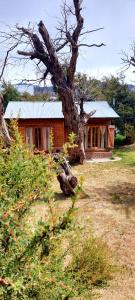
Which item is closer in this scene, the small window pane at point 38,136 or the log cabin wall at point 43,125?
the log cabin wall at point 43,125

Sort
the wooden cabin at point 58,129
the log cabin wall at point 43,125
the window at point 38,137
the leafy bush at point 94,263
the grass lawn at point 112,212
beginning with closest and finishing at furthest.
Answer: the leafy bush at point 94,263, the grass lawn at point 112,212, the wooden cabin at point 58,129, the log cabin wall at point 43,125, the window at point 38,137

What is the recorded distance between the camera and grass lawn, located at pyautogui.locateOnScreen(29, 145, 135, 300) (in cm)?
627

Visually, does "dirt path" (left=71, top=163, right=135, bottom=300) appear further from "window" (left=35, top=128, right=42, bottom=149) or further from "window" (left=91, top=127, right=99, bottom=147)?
"window" (left=35, top=128, right=42, bottom=149)

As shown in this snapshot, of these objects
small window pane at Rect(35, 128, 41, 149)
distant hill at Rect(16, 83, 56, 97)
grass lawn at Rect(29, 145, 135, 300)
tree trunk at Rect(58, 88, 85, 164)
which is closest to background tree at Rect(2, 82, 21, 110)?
distant hill at Rect(16, 83, 56, 97)

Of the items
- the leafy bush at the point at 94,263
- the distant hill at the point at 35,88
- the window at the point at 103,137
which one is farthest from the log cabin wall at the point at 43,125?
the leafy bush at the point at 94,263

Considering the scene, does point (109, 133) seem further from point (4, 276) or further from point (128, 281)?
point (4, 276)

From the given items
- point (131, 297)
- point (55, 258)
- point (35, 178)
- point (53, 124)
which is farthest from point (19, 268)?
point (53, 124)

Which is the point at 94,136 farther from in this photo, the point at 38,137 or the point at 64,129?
the point at 38,137

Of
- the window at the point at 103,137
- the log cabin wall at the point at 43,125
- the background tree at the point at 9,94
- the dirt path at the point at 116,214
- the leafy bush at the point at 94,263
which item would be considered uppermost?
the background tree at the point at 9,94

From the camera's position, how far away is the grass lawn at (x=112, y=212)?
6.27 m

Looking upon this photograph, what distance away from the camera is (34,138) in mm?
22750

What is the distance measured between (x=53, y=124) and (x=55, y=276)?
19.9 meters

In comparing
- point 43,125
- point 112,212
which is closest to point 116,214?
point 112,212

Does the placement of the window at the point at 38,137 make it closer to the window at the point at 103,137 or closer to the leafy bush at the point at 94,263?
the window at the point at 103,137
